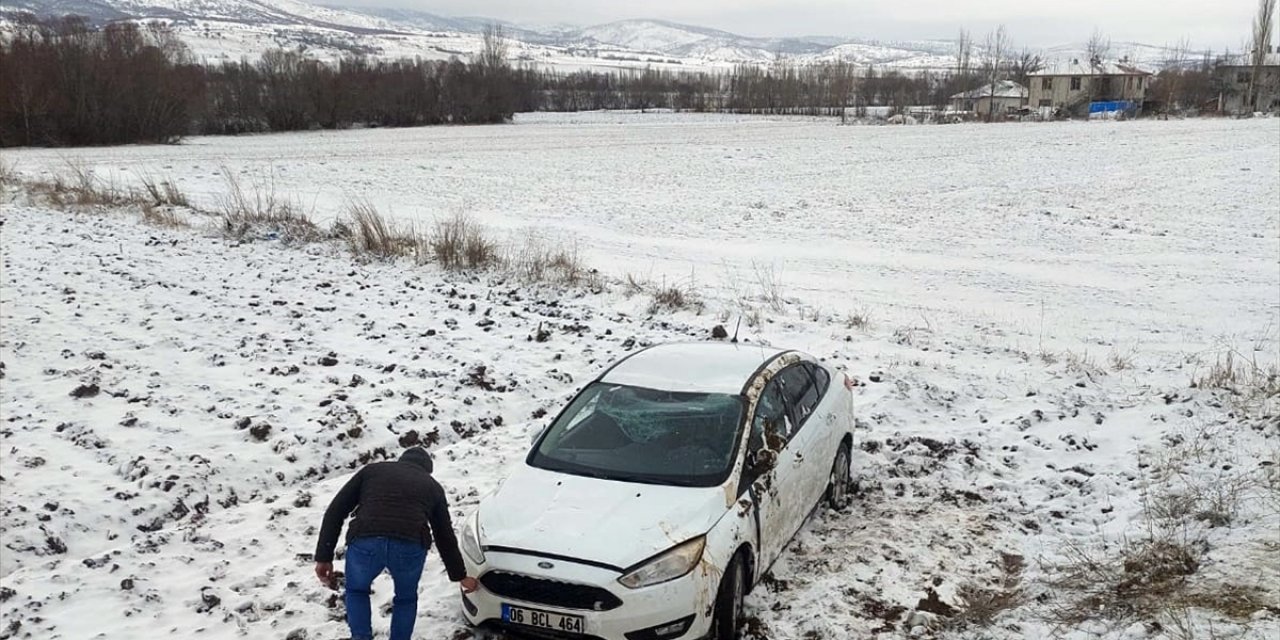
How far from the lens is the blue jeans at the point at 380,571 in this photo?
4.70 meters

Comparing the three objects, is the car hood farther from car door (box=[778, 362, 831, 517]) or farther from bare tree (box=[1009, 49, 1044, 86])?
bare tree (box=[1009, 49, 1044, 86])

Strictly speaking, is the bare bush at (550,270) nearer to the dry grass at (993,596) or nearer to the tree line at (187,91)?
the dry grass at (993,596)

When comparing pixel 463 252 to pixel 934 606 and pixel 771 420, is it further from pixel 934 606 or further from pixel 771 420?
pixel 934 606

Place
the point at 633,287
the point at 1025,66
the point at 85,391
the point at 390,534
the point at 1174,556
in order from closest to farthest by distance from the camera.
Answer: the point at 390,534 < the point at 1174,556 < the point at 85,391 < the point at 633,287 < the point at 1025,66

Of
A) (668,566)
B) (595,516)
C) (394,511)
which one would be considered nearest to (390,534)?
(394,511)

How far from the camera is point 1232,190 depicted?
3009cm

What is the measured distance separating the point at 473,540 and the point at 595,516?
30.6 inches

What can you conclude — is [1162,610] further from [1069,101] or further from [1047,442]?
[1069,101]

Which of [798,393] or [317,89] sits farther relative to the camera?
[317,89]

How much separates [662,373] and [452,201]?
85.0ft

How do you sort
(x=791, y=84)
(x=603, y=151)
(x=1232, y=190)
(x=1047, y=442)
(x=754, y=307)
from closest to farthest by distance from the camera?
(x=1047, y=442) → (x=754, y=307) → (x=1232, y=190) → (x=603, y=151) → (x=791, y=84)

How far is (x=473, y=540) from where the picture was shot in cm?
531

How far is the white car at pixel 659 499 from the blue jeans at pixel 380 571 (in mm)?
421

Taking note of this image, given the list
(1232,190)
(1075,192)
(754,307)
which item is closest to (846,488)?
(754,307)
